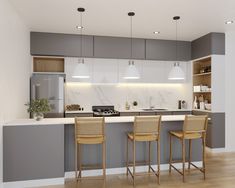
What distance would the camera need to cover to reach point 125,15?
160 inches

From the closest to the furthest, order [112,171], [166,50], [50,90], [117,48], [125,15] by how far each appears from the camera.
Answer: [112,171] < [125,15] < [50,90] < [117,48] < [166,50]

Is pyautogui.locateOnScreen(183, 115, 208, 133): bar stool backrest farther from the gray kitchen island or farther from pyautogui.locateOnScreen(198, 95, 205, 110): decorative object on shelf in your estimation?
pyautogui.locateOnScreen(198, 95, 205, 110): decorative object on shelf

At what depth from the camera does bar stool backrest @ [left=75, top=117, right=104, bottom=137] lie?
3.12m

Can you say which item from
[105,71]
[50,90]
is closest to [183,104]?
[105,71]

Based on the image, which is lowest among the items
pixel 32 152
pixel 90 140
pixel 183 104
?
pixel 32 152

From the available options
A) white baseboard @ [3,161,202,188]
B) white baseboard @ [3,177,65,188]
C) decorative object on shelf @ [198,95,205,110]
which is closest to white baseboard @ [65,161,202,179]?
white baseboard @ [3,161,202,188]

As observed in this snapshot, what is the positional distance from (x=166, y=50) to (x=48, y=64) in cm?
331

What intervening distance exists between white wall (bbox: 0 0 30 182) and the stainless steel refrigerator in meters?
0.26

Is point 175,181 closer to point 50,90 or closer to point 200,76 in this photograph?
point 50,90

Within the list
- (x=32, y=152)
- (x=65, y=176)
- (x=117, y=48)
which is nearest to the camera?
(x=32, y=152)

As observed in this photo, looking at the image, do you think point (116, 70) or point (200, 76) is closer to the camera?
point (116, 70)

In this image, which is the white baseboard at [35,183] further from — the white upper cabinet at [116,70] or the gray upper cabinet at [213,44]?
the gray upper cabinet at [213,44]

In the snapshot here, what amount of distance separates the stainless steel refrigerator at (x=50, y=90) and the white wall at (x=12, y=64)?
255 mm

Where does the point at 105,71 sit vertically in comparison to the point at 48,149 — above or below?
above
